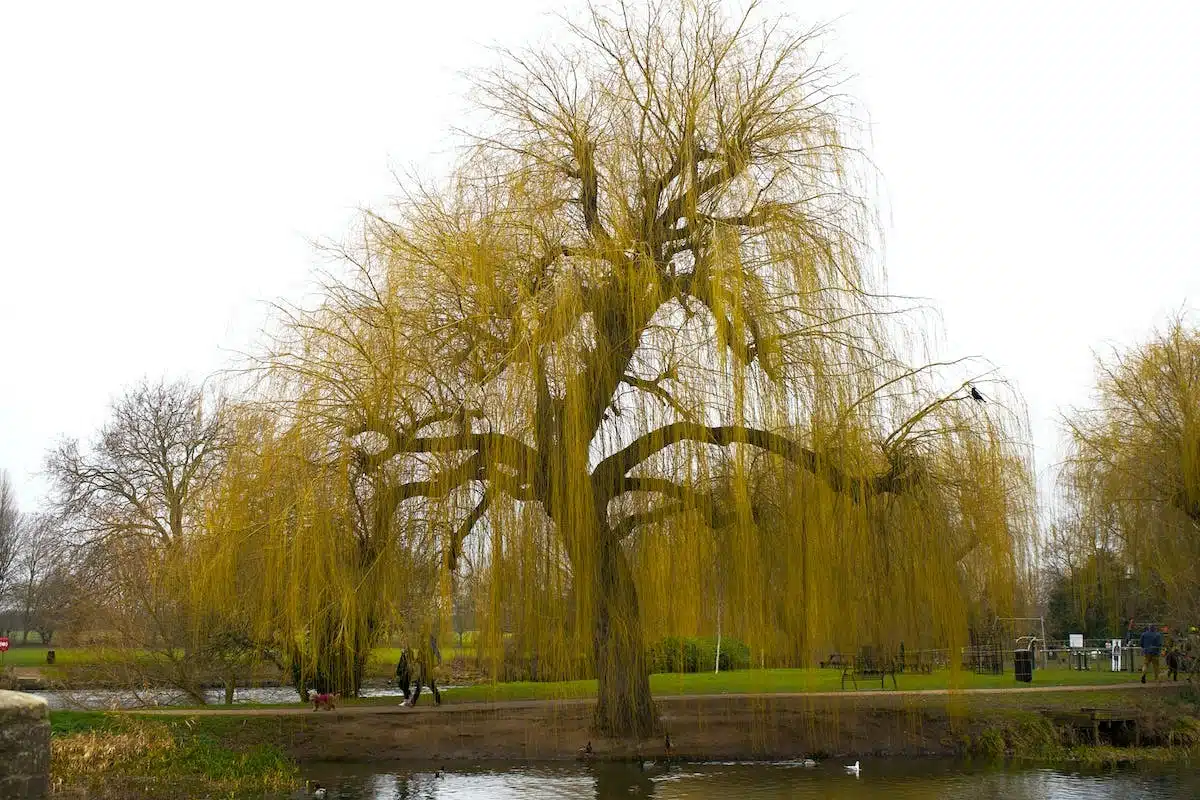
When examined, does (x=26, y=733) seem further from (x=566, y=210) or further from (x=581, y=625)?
(x=566, y=210)

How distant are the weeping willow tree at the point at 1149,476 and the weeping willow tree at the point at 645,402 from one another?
8806 millimetres

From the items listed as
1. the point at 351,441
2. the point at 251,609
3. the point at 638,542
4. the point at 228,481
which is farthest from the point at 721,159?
the point at 251,609

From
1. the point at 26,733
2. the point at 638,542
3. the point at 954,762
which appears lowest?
the point at 954,762

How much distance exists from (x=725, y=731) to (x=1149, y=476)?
1088 centimetres

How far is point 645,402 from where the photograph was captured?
45.9 ft

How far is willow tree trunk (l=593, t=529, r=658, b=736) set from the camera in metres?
14.8

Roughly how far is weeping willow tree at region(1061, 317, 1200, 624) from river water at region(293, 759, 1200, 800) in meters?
7.10

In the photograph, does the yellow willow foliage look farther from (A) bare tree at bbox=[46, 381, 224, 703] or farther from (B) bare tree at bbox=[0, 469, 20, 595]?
(B) bare tree at bbox=[0, 469, 20, 595]

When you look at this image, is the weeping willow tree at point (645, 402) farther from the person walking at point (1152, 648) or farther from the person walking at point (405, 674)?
the person walking at point (1152, 648)

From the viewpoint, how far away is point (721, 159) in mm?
15070

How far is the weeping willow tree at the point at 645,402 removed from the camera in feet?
45.5

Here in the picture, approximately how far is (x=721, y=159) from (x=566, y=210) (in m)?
2.19

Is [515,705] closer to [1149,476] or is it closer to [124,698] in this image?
[124,698]

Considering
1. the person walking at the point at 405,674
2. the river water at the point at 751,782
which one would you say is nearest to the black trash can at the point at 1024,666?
the river water at the point at 751,782
